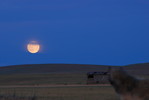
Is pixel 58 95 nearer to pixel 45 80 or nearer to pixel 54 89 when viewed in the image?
pixel 54 89

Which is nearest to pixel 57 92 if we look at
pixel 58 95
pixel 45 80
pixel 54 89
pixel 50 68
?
pixel 58 95

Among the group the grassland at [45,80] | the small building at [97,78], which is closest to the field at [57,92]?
the small building at [97,78]

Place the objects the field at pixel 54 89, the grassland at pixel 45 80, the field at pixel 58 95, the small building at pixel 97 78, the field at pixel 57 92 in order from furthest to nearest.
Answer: the grassland at pixel 45 80, the small building at pixel 97 78, the field at pixel 54 89, the field at pixel 57 92, the field at pixel 58 95

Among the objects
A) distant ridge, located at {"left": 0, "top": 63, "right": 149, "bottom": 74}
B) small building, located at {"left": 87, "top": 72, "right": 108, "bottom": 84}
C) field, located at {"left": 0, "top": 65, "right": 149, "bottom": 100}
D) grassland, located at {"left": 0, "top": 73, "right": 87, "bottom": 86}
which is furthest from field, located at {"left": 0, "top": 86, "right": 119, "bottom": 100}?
distant ridge, located at {"left": 0, "top": 63, "right": 149, "bottom": 74}

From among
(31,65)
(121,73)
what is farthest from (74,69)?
(121,73)

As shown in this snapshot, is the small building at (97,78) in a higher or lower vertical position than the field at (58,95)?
higher

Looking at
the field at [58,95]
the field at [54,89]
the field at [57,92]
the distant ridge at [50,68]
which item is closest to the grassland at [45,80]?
the field at [54,89]

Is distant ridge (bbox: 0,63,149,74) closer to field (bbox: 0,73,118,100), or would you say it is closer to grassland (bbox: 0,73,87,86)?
grassland (bbox: 0,73,87,86)

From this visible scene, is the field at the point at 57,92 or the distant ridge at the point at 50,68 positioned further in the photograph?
the distant ridge at the point at 50,68

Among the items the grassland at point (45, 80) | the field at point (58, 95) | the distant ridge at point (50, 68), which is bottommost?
the field at point (58, 95)

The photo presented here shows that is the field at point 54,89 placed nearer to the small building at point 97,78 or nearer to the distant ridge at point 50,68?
the distant ridge at point 50,68

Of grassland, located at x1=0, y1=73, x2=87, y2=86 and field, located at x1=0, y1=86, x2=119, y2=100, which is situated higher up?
grassland, located at x1=0, y1=73, x2=87, y2=86

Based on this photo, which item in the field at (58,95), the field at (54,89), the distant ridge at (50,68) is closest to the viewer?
the field at (58,95)

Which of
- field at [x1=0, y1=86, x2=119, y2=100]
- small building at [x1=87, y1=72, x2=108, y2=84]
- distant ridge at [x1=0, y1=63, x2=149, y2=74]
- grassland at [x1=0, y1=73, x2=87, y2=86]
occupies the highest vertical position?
distant ridge at [x1=0, y1=63, x2=149, y2=74]
